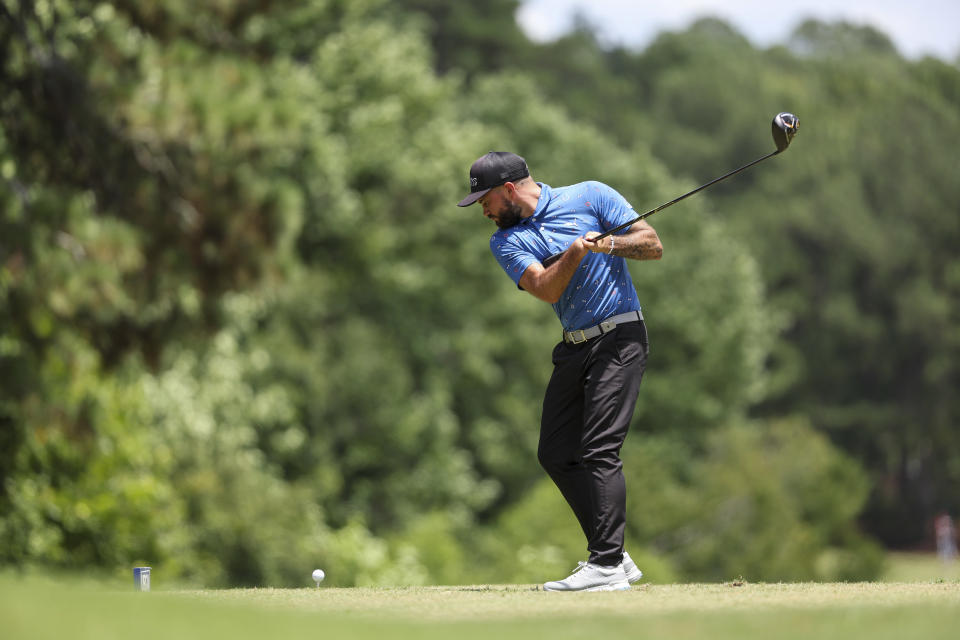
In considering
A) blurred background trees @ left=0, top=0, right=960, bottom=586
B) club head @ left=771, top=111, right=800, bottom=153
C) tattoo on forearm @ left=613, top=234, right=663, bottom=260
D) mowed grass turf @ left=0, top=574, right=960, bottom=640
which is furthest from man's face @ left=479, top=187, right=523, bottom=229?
blurred background trees @ left=0, top=0, right=960, bottom=586

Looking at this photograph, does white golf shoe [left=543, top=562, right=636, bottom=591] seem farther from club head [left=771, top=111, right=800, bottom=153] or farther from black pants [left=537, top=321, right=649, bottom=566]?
club head [left=771, top=111, right=800, bottom=153]

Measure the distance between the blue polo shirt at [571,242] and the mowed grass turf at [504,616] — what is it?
1.52 meters

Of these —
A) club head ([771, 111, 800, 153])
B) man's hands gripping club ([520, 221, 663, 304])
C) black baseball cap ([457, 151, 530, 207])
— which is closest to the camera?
man's hands gripping club ([520, 221, 663, 304])

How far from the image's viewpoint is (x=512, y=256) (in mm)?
7637

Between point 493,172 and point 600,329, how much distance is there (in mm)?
1011

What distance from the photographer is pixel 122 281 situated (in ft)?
48.9

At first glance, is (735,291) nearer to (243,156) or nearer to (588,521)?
(243,156)

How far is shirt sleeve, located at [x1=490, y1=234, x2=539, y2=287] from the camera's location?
7574 millimetres

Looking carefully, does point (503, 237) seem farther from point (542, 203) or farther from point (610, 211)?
point (610, 211)

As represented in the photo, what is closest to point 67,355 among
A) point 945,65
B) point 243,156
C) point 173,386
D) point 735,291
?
point 243,156

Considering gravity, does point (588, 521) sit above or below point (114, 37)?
below

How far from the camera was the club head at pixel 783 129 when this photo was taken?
7.91 meters

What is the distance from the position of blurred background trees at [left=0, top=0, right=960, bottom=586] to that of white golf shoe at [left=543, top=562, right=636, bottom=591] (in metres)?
7.92

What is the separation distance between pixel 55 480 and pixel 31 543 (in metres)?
0.74
